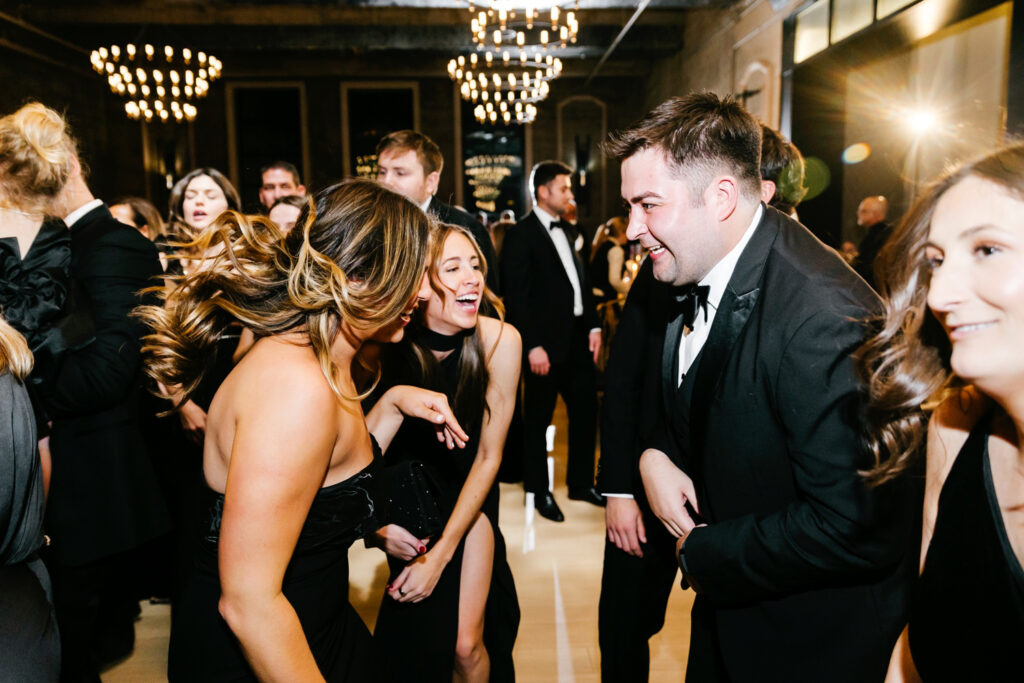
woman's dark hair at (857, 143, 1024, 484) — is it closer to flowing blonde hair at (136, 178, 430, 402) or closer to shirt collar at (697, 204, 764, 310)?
shirt collar at (697, 204, 764, 310)

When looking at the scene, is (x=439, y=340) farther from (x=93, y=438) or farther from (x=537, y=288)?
(x=537, y=288)

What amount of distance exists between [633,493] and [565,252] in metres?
2.54

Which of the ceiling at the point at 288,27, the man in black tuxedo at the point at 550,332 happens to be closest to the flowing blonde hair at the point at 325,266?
the man in black tuxedo at the point at 550,332

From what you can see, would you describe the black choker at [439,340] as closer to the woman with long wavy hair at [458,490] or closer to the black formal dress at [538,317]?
the woman with long wavy hair at [458,490]

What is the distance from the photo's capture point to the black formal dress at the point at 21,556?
1221mm

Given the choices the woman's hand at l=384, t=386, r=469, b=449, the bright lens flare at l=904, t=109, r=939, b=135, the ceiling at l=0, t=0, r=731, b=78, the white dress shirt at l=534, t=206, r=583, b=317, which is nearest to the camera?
the woman's hand at l=384, t=386, r=469, b=449

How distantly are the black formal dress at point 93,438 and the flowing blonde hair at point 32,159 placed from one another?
16 centimetres

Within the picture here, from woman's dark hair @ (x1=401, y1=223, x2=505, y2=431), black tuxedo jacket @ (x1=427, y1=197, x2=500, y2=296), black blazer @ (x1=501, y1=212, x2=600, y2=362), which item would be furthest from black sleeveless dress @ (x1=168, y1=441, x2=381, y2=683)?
black blazer @ (x1=501, y1=212, x2=600, y2=362)

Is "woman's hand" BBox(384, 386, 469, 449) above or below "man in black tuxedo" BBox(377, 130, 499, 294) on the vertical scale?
below

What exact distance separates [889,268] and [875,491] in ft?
1.34

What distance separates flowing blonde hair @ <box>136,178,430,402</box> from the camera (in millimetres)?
1249

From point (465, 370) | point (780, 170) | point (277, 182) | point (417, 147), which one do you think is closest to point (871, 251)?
point (780, 170)

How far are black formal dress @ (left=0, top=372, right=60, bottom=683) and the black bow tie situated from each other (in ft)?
4.80

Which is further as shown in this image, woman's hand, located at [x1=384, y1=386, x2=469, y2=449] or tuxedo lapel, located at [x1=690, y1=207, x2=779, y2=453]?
woman's hand, located at [x1=384, y1=386, x2=469, y2=449]
